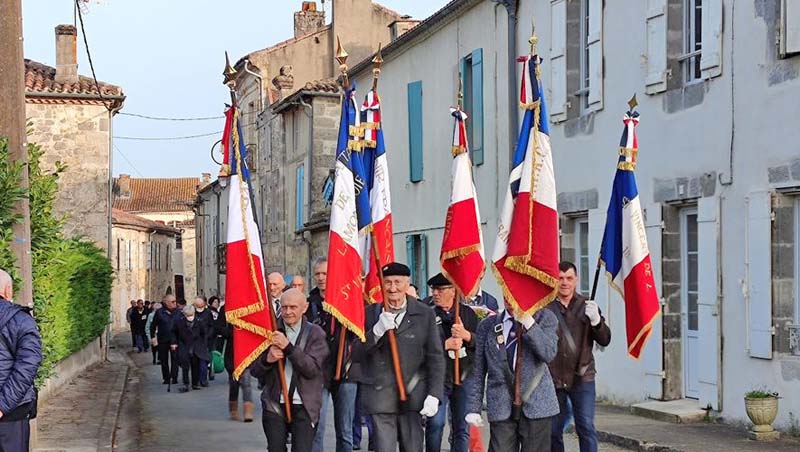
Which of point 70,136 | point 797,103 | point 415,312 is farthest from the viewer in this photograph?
point 70,136

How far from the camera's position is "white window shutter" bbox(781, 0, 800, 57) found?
12.9 meters

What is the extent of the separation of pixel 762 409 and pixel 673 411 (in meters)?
1.99

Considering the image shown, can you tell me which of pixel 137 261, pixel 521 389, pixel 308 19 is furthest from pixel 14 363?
pixel 137 261

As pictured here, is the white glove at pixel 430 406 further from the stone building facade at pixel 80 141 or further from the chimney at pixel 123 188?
the chimney at pixel 123 188

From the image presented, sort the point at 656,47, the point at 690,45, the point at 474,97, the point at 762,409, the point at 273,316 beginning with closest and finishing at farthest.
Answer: the point at 273,316, the point at 762,409, the point at 690,45, the point at 656,47, the point at 474,97

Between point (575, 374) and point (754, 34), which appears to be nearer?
point (575, 374)

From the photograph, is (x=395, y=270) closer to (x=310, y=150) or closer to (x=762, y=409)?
(x=762, y=409)

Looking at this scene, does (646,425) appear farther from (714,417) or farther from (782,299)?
(782,299)

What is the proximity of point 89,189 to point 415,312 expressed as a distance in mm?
26469

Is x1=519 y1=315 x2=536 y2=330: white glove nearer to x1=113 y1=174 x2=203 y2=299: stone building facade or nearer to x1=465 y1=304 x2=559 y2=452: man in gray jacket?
x1=465 y1=304 x2=559 y2=452: man in gray jacket

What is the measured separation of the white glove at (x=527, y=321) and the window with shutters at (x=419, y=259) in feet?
52.1

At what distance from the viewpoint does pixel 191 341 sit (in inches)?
859

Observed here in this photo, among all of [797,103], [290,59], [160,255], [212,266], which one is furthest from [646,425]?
[160,255]

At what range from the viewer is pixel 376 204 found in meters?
10.6
